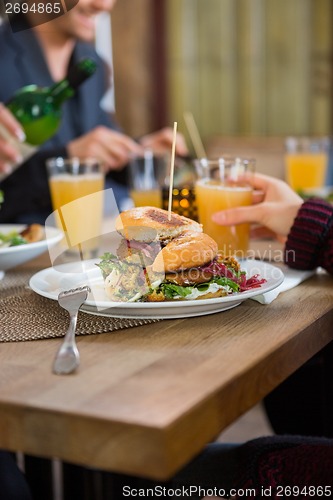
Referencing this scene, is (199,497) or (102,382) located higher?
(102,382)

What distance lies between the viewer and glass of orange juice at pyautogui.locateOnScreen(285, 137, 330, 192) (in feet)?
7.33

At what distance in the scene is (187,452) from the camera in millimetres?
641

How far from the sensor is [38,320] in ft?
3.16

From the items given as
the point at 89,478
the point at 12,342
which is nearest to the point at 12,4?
the point at 89,478

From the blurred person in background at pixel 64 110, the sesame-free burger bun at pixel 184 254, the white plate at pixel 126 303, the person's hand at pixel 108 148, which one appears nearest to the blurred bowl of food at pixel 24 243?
the white plate at pixel 126 303

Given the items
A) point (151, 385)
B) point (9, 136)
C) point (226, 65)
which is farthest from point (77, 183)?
point (226, 65)

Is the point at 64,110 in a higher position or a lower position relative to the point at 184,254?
lower

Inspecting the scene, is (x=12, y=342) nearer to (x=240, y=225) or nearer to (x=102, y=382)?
(x=102, y=382)

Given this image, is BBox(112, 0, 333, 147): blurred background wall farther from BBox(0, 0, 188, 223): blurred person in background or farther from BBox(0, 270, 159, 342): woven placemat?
BBox(0, 270, 159, 342): woven placemat

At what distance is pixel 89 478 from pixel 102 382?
0.75 meters

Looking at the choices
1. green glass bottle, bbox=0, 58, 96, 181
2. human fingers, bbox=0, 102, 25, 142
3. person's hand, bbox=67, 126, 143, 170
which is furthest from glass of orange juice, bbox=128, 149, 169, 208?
human fingers, bbox=0, 102, 25, 142

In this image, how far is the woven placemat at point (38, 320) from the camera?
898 mm

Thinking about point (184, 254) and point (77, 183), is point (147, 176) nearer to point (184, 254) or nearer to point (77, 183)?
point (77, 183)

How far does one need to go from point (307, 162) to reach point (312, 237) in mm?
1129
